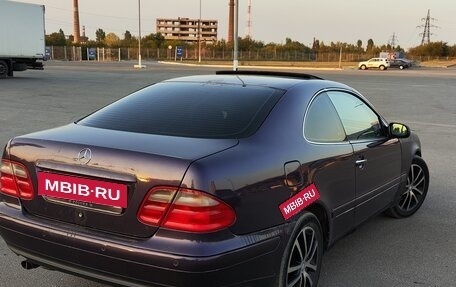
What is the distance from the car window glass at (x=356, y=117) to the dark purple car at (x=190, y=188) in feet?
0.51

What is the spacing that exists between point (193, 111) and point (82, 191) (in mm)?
1011

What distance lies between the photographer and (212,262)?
8.46 feet

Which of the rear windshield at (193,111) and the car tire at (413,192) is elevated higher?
the rear windshield at (193,111)

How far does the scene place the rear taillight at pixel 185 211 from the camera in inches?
103

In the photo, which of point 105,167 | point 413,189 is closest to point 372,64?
point 413,189

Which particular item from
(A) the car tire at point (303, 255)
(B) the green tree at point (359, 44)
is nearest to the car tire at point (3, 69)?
(A) the car tire at point (303, 255)

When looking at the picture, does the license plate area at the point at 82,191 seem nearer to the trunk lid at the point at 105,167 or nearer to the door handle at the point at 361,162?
the trunk lid at the point at 105,167

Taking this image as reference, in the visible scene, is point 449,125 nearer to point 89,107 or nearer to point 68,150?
point 89,107

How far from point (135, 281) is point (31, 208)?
84cm

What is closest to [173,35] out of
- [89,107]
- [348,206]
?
[89,107]

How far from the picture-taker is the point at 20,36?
25.0 metres

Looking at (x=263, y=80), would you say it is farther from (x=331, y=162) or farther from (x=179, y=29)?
(x=179, y=29)

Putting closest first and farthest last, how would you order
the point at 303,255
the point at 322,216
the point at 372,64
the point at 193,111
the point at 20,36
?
the point at 303,255 → the point at 193,111 → the point at 322,216 → the point at 20,36 → the point at 372,64

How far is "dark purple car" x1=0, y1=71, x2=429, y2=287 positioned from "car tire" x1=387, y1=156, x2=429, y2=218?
5.05ft
